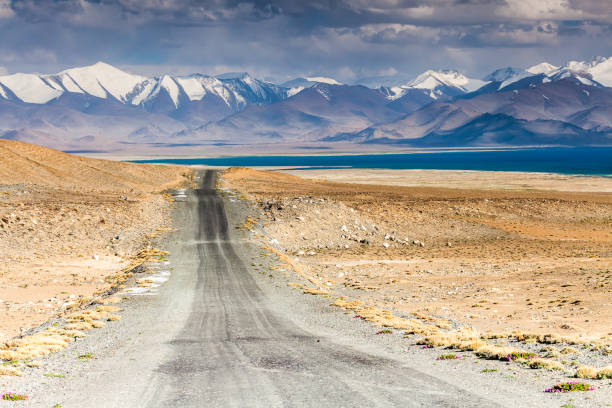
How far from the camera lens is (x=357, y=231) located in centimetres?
6294

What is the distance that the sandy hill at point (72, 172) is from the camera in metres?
91.6

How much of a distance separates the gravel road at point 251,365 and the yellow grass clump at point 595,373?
199 cm

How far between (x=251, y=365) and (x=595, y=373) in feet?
33.3

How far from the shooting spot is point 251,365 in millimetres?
19328

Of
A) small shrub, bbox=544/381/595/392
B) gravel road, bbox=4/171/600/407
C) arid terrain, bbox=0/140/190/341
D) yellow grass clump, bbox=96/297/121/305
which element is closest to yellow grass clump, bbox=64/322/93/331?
gravel road, bbox=4/171/600/407

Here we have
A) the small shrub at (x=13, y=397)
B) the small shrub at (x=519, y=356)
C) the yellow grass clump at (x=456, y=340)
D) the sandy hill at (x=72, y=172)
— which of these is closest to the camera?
the small shrub at (x=13, y=397)

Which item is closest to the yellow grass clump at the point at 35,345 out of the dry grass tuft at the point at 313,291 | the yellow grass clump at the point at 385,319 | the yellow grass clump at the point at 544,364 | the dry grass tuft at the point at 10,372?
the dry grass tuft at the point at 10,372

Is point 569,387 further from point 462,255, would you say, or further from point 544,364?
point 462,255

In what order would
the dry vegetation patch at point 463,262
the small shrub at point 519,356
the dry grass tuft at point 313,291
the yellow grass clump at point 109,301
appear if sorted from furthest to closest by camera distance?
the dry grass tuft at point 313,291 → the yellow grass clump at point 109,301 → the dry vegetation patch at point 463,262 → the small shrub at point 519,356

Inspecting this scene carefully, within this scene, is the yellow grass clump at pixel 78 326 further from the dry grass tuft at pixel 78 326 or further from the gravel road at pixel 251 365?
the gravel road at pixel 251 365

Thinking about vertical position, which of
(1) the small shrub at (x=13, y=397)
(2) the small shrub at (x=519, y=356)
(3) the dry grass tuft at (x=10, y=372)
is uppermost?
(1) the small shrub at (x=13, y=397)

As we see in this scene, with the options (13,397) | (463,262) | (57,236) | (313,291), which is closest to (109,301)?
(313,291)

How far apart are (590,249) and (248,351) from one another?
4316cm

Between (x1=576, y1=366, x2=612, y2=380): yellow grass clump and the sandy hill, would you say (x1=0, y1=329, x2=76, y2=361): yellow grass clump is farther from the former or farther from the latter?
the sandy hill
